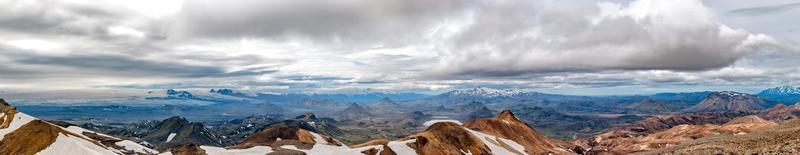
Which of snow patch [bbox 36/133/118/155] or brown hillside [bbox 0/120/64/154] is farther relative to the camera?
brown hillside [bbox 0/120/64/154]

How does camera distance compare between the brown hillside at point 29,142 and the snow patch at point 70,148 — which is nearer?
the snow patch at point 70,148

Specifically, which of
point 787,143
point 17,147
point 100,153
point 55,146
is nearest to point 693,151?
point 787,143

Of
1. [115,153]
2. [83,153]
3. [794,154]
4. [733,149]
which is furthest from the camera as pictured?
[115,153]

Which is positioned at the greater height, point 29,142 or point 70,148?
point 29,142

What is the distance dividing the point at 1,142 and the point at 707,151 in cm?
21920

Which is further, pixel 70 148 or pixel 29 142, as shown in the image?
pixel 29 142

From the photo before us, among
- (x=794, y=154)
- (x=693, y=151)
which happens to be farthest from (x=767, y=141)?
(x=794, y=154)

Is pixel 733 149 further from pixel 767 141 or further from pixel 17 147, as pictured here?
pixel 17 147

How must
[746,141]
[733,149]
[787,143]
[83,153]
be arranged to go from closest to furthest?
[787,143] → [733,149] → [746,141] → [83,153]

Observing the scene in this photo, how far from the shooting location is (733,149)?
418ft

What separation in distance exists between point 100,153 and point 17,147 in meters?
30.7

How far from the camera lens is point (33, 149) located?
7421 inches

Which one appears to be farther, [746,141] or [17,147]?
[17,147]

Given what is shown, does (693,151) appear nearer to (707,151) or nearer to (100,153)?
(707,151)
